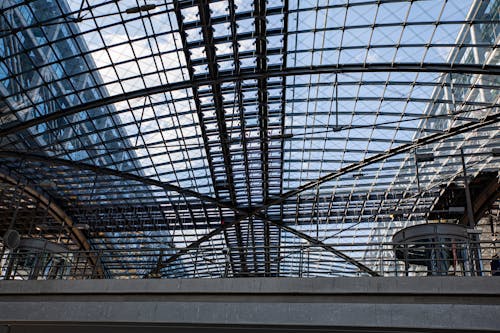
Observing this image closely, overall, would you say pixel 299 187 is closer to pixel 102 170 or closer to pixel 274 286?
pixel 102 170

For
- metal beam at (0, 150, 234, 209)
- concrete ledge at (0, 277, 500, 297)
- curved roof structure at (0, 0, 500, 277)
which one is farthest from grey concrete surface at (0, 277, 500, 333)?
metal beam at (0, 150, 234, 209)

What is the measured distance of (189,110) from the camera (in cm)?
3525

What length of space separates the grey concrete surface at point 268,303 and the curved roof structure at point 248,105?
4507 millimetres

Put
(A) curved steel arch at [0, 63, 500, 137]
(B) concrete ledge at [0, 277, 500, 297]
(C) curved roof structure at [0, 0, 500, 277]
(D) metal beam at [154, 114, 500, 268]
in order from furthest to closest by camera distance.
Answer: (D) metal beam at [154, 114, 500, 268], (A) curved steel arch at [0, 63, 500, 137], (C) curved roof structure at [0, 0, 500, 277], (B) concrete ledge at [0, 277, 500, 297]

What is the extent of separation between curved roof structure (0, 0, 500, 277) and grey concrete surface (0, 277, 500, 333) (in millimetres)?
4507

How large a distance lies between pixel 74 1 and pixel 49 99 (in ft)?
26.6

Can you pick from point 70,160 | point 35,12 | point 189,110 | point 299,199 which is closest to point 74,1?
point 35,12

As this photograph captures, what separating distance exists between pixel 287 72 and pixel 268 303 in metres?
18.3

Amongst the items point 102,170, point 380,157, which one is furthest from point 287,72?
point 102,170

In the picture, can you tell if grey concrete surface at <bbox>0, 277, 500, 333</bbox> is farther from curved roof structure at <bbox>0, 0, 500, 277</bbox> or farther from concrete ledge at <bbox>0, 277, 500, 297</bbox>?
curved roof structure at <bbox>0, 0, 500, 277</bbox>

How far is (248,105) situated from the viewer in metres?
34.9

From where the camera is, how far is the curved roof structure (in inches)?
1093

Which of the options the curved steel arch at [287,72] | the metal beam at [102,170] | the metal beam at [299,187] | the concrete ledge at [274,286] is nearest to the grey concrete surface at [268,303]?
the concrete ledge at [274,286]

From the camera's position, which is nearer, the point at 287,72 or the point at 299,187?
the point at 287,72
